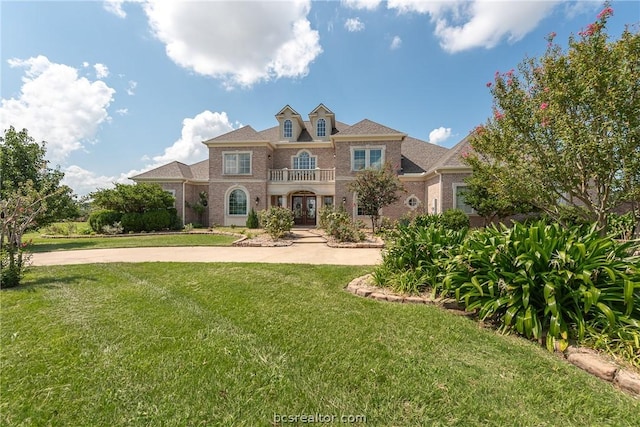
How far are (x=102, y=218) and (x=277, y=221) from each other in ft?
38.5

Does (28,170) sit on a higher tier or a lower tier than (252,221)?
higher

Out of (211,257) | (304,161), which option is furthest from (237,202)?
(211,257)

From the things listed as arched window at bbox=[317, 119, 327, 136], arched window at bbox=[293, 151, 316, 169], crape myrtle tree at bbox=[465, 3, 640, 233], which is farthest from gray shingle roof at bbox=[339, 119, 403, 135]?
crape myrtle tree at bbox=[465, 3, 640, 233]

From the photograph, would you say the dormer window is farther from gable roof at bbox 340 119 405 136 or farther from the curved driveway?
the curved driveway

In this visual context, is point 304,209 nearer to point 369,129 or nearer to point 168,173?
point 369,129

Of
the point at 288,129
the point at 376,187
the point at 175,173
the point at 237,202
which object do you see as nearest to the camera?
the point at 376,187

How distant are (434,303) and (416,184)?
15.3m

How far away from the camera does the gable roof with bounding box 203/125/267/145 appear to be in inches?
755

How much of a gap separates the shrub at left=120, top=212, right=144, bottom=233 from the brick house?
11.0 ft

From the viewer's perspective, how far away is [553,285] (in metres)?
3.14

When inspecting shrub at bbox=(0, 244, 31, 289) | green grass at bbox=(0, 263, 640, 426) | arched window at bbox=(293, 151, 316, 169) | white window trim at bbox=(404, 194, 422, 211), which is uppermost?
arched window at bbox=(293, 151, 316, 169)

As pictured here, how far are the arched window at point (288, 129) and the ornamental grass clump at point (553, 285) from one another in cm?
1876

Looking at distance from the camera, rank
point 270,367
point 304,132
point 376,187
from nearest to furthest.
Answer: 1. point 270,367
2. point 376,187
3. point 304,132

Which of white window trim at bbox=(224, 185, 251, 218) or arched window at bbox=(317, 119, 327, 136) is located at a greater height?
arched window at bbox=(317, 119, 327, 136)
